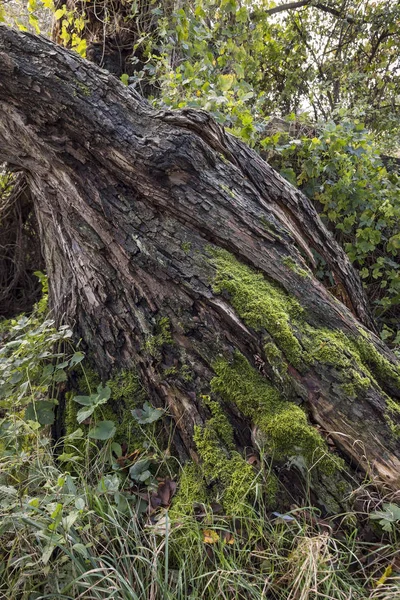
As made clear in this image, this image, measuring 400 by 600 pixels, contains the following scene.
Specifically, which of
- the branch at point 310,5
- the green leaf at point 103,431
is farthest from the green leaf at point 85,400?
the branch at point 310,5

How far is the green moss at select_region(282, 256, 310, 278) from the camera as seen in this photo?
216 centimetres

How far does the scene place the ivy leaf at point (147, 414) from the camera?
6.54 feet

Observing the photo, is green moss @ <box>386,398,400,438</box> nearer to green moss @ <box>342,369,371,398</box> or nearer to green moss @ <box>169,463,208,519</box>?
green moss @ <box>342,369,371,398</box>

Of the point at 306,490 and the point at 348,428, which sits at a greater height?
the point at 348,428

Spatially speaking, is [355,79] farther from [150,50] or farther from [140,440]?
[140,440]

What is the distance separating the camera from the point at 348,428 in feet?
5.90

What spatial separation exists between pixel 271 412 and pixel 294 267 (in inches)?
29.7

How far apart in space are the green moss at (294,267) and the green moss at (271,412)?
1.78 feet

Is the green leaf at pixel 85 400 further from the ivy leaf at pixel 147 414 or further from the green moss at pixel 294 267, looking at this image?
the green moss at pixel 294 267

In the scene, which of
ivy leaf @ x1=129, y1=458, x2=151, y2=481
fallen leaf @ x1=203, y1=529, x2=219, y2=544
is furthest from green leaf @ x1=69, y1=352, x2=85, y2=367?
fallen leaf @ x1=203, y1=529, x2=219, y2=544

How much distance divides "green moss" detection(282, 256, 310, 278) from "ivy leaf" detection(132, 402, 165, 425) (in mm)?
945

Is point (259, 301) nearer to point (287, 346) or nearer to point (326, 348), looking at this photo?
point (287, 346)

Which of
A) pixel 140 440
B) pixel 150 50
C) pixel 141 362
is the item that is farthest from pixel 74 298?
pixel 150 50

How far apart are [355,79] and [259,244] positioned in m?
6.79
